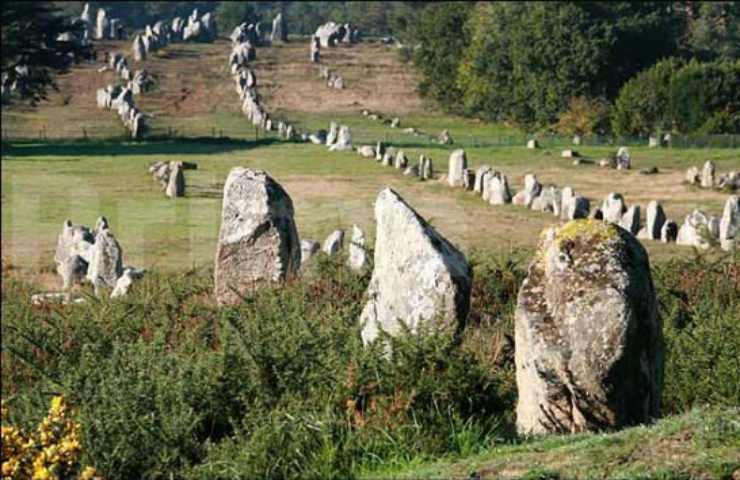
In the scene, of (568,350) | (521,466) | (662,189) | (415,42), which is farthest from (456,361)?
(415,42)

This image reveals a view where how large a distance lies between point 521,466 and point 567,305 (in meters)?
2.29

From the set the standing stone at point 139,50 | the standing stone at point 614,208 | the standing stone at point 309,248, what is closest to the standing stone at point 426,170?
the standing stone at point 614,208

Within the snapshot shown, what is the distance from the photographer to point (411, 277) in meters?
14.9

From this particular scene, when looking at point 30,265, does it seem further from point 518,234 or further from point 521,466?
point 521,466

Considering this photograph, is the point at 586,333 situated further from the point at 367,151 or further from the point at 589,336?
the point at 367,151

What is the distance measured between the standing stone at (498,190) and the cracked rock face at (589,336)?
2237 centimetres

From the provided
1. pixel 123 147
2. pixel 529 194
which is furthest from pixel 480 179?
pixel 123 147

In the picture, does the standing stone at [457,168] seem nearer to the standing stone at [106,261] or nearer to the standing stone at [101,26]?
the standing stone at [106,261]

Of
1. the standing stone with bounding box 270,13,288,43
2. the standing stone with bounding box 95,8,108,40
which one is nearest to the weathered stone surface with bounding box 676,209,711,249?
the standing stone with bounding box 270,13,288,43

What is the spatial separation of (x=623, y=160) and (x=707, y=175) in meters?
6.19

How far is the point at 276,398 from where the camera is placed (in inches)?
493

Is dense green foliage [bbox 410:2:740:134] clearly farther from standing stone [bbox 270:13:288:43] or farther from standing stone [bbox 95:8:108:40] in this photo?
standing stone [bbox 95:8:108:40]

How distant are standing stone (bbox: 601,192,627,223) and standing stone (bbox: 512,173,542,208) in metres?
2.73

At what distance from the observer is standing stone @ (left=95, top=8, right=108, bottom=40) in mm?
92312
